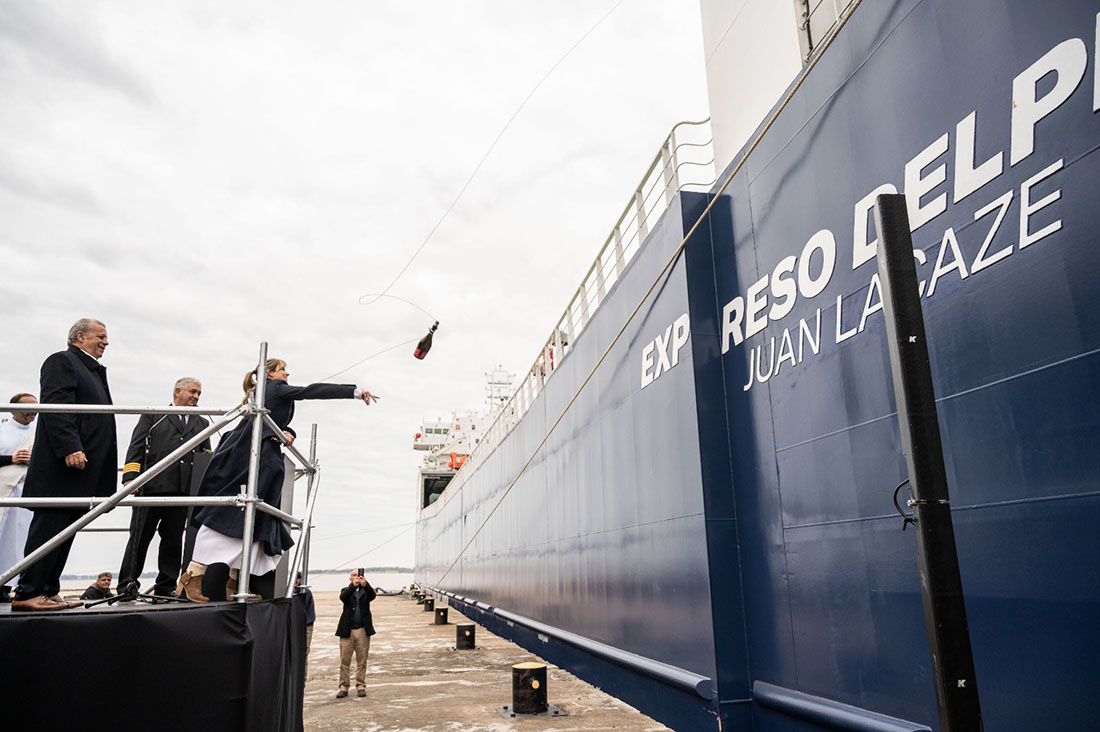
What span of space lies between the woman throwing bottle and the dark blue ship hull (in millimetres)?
3289

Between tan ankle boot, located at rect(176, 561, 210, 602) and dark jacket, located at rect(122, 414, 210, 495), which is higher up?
dark jacket, located at rect(122, 414, 210, 495)

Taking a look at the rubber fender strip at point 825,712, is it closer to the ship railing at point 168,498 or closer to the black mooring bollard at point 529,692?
the black mooring bollard at point 529,692

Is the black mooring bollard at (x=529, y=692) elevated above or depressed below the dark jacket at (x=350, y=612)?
below

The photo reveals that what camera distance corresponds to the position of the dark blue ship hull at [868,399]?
305cm

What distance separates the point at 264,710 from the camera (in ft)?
10.6

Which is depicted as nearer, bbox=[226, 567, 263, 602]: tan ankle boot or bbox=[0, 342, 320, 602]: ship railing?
bbox=[0, 342, 320, 602]: ship railing

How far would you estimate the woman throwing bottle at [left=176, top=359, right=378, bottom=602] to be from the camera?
3.73 meters

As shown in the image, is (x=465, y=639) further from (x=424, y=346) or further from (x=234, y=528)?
(x=234, y=528)

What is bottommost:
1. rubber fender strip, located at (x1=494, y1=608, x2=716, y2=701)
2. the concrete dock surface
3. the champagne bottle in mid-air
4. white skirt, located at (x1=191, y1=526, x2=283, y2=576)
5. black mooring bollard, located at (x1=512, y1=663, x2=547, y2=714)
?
the concrete dock surface

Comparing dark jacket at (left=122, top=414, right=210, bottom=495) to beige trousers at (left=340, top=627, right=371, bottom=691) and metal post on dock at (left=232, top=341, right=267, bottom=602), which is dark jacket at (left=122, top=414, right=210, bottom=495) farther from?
beige trousers at (left=340, top=627, right=371, bottom=691)

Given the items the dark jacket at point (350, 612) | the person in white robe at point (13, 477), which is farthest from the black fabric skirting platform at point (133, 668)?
the dark jacket at point (350, 612)

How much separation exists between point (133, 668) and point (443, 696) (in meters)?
6.57

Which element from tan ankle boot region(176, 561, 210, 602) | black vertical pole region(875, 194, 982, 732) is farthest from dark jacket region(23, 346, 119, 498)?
black vertical pole region(875, 194, 982, 732)

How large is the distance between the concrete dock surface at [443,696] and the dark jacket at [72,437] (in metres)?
4.41
